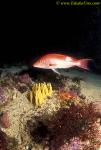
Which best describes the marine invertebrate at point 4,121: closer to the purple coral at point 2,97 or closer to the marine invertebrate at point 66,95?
the purple coral at point 2,97

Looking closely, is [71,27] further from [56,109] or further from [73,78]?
[56,109]

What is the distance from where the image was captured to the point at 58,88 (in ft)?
24.1

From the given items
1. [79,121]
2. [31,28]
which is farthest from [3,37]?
[79,121]

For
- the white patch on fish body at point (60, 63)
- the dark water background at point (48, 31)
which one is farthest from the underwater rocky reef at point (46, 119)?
the dark water background at point (48, 31)

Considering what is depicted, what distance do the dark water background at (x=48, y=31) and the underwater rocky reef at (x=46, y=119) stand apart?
9.73 feet

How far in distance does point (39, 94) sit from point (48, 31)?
5.19m

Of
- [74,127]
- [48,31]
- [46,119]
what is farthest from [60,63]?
[48,31]

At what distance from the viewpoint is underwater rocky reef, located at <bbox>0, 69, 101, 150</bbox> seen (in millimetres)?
5199

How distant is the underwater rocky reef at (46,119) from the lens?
5199 mm

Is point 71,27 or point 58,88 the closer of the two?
point 58,88

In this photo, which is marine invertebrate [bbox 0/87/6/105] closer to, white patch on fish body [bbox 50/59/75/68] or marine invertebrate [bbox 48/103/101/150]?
marine invertebrate [bbox 48/103/101/150]

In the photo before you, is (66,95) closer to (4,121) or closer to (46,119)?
(46,119)

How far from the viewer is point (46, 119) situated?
5750 millimetres

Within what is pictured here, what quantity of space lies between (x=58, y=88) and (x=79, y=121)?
215 cm
